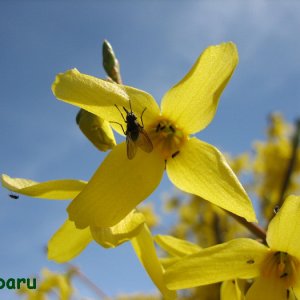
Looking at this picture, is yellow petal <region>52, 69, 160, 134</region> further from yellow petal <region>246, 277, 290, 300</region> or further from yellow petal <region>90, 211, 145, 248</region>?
yellow petal <region>246, 277, 290, 300</region>

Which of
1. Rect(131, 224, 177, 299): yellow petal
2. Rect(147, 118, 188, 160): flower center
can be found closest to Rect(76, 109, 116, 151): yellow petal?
Rect(147, 118, 188, 160): flower center

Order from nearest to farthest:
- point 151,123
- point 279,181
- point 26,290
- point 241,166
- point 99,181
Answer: point 99,181 < point 151,123 < point 26,290 < point 279,181 < point 241,166

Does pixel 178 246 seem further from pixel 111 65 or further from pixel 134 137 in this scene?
pixel 111 65

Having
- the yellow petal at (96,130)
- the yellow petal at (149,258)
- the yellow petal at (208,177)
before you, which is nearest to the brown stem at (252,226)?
the yellow petal at (208,177)

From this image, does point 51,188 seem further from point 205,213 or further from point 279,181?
point 205,213

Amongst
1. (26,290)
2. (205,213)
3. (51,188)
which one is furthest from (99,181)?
(205,213)

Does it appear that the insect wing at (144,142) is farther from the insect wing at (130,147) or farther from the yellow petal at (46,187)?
the yellow petal at (46,187)
